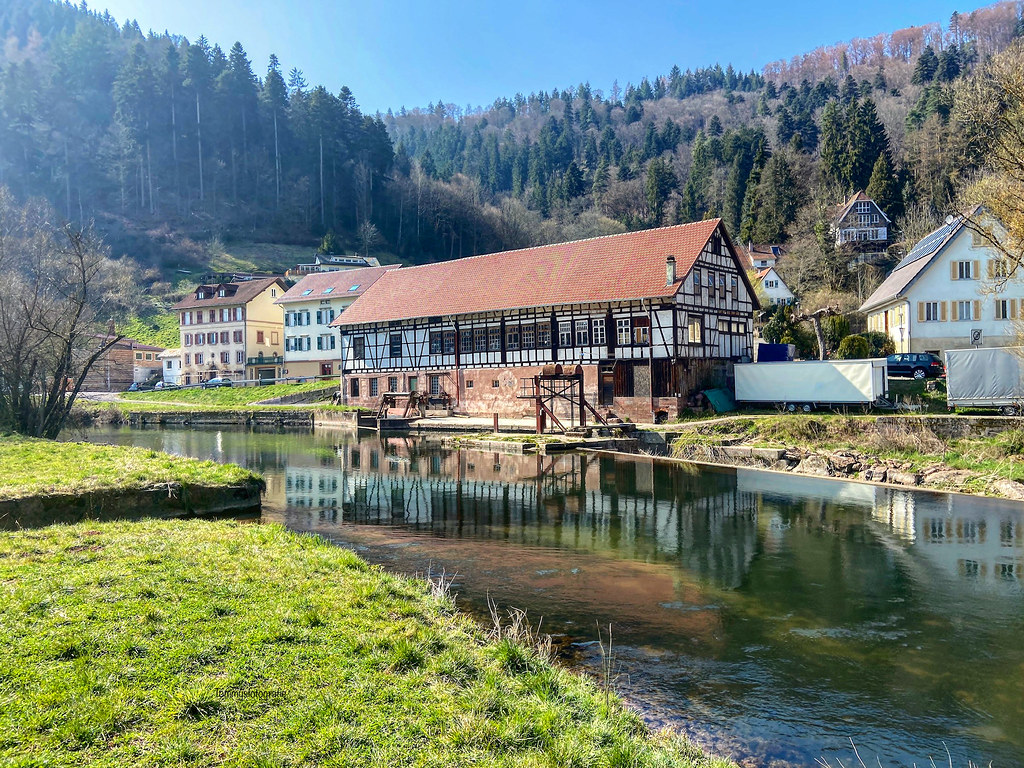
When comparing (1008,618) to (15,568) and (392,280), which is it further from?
(392,280)

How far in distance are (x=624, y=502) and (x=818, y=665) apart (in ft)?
32.9

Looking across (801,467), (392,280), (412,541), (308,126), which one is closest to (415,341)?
(392,280)

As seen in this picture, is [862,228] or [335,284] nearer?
[335,284]

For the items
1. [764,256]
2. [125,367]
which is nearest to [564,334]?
[764,256]

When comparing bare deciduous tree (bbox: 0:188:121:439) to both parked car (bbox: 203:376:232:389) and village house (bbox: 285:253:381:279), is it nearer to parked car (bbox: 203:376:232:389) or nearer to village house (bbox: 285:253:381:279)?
parked car (bbox: 203:376:232:389)

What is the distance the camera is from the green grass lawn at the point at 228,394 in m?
50.5

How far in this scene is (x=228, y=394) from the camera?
Answer: 5350 centimetres

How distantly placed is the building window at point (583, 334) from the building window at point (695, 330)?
4976mm

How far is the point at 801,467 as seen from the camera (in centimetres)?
2286

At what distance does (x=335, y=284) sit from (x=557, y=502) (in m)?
43.0

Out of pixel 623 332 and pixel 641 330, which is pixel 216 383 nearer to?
pixel 623 332

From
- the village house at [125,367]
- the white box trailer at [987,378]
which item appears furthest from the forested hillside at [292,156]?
the white box trailer at [987,378]

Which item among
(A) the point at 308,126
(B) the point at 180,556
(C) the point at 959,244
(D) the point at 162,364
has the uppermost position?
(A) the point at 308,126

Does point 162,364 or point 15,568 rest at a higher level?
point 162,364
